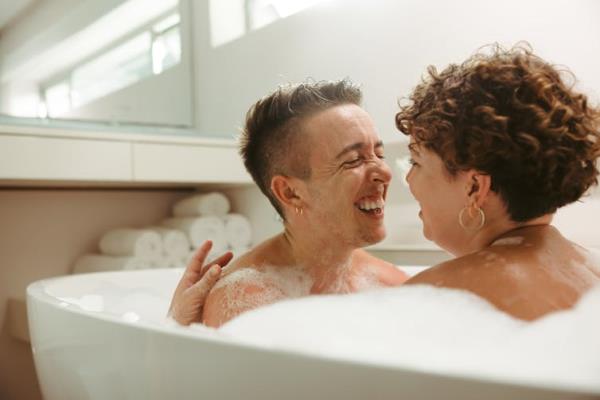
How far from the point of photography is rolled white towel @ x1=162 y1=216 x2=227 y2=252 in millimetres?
2621

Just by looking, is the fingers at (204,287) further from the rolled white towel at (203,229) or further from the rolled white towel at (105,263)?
the rolled white towel at (203,229)

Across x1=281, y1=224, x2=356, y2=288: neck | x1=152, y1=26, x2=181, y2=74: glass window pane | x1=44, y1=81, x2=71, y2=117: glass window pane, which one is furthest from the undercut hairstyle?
x1=152, y1=26, x2=181, y2=74: glass window pane

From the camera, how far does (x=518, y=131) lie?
94cm

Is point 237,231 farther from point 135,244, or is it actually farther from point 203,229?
point 135,244

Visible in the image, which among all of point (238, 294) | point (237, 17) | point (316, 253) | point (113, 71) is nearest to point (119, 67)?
point (113, 71)

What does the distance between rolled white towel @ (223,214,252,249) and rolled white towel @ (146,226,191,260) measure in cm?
18

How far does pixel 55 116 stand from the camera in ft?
8.52

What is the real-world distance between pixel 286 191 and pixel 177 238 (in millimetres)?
1233

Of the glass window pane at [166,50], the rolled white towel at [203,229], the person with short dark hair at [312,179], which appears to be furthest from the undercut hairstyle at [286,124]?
the glass window pane at [166,50]

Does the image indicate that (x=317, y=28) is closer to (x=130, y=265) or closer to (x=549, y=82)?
(x=130, y=265)

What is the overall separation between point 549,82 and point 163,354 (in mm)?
659

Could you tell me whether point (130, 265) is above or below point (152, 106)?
below

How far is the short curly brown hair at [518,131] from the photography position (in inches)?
36.9

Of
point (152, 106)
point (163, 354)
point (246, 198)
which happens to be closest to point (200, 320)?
point (163, 354)
